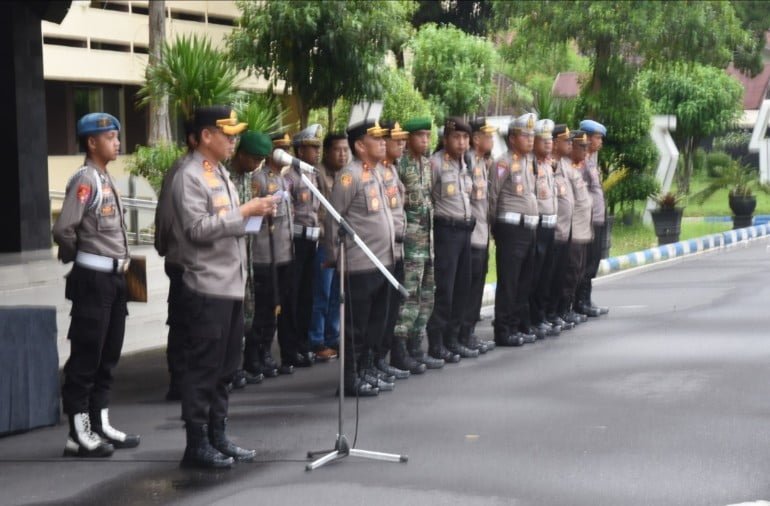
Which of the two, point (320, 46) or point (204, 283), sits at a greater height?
point (320, 46)

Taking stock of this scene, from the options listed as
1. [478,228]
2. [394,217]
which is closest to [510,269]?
[478,228]

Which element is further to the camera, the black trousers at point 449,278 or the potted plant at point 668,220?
the potted plant at point 668,220

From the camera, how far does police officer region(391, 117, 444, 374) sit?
10539 mm

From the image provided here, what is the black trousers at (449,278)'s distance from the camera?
36.2ft

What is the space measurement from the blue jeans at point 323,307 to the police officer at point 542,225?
1.97 meters

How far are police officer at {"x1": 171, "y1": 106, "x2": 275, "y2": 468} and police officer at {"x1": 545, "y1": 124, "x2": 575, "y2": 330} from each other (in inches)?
239

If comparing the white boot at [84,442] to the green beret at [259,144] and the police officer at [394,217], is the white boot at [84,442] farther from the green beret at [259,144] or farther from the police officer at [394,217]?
the police officer at [394,217]

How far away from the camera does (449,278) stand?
36.2 ft

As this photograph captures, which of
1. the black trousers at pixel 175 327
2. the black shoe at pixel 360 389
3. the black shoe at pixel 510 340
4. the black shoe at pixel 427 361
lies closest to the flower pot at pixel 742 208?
the black shoe at pixel 510 340

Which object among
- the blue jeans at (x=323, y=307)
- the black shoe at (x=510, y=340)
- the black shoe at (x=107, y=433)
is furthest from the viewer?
the black shoe at (x=510, y=340)

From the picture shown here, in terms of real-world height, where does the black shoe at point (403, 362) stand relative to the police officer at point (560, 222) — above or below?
below

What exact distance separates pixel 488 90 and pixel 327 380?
28.8 meters

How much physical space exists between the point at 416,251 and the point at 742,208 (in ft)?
65.2

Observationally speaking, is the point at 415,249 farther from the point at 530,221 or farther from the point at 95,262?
the point at 95,262
